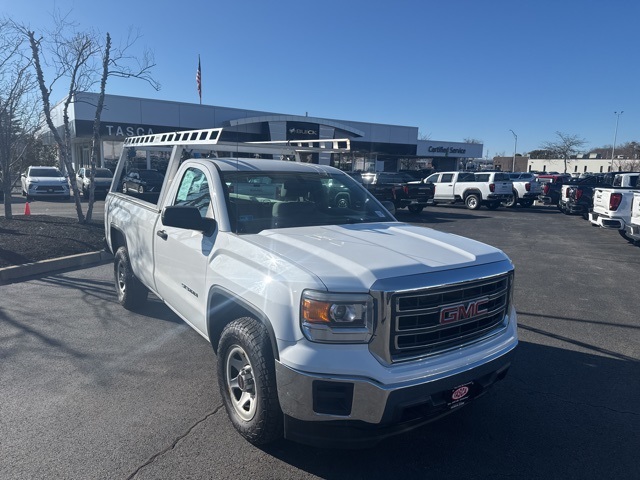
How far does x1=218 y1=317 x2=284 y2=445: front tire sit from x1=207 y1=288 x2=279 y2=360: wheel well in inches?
3.4

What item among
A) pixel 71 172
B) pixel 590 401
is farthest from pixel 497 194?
pixel 590 401

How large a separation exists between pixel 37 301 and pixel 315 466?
4.89m

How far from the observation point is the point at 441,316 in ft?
9.09

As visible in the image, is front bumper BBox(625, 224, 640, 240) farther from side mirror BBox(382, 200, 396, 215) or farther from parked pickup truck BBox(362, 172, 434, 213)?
parked pickup truck BBox(362, 172, 434, 213)

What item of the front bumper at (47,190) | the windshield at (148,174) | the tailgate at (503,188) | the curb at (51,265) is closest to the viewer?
the curb at (51,265)

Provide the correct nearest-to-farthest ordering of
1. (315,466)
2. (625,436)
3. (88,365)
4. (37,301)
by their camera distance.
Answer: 1. (315,466)
2. (625,436)
3. (88,365)
4. (37,301)

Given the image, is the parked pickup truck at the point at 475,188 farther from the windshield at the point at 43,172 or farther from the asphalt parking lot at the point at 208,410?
→ the windshield at the point at 43,172

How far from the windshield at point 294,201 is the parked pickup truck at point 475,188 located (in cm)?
1879

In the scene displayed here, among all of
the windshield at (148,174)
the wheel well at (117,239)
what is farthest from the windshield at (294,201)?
the windshield at (148,174)

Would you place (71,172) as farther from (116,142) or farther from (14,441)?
(116,142)

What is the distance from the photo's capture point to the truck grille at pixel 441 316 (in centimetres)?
265

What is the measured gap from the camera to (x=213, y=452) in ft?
10.0

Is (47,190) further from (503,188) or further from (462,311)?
(462,311)

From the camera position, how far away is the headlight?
2598mm
